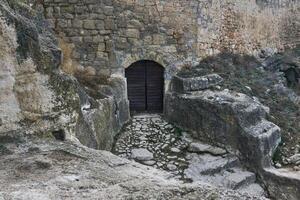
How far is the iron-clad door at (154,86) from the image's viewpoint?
954 centimetres

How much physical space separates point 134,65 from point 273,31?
5.54 m

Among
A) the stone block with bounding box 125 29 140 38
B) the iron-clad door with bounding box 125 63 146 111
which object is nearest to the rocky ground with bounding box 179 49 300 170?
the iron-clad door with bounding box 125 63 146 111

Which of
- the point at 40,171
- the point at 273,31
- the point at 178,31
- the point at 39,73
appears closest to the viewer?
the point at 40,171

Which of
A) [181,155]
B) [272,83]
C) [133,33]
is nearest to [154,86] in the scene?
[133,33]

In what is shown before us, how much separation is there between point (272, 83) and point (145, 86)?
11.1 feet

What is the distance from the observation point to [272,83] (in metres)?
11.1

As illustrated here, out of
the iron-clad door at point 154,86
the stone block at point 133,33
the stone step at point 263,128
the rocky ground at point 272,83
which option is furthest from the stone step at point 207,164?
the stone block at point 133,33

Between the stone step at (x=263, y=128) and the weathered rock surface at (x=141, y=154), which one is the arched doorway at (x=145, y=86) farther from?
the stone step at (x=263, y=128)

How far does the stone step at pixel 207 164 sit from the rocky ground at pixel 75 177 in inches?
170

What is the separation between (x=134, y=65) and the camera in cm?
945

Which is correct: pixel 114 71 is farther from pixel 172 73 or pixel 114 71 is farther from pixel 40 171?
pixel 40 171

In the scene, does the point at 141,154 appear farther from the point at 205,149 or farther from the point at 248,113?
the point at 248,113

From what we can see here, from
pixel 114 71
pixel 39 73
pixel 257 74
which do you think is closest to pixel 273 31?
pixel 257 74

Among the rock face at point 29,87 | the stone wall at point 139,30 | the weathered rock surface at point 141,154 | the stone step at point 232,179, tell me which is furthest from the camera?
the stone wall at point 139,30
